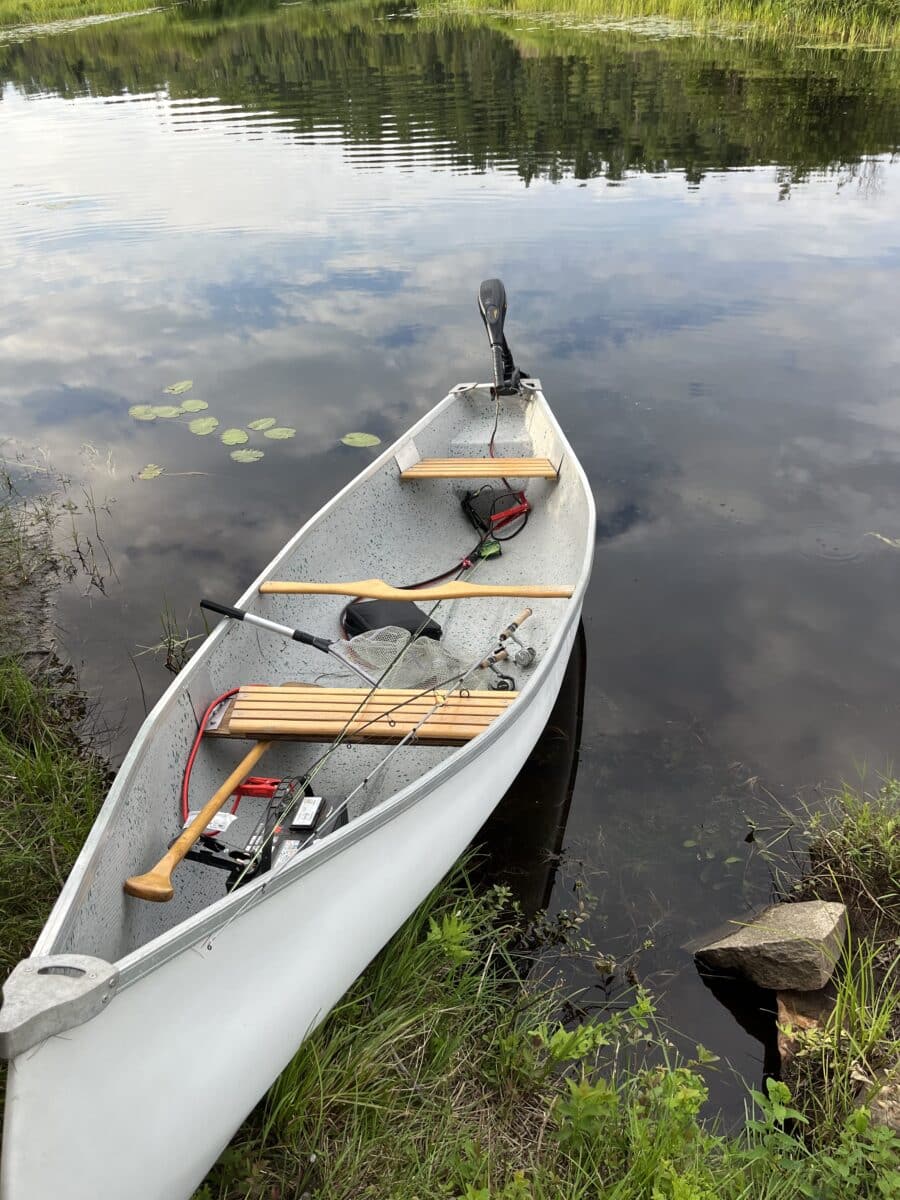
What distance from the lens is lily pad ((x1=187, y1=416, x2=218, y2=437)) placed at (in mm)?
7609

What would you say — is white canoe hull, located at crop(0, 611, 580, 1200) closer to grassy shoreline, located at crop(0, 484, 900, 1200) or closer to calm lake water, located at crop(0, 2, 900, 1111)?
grassy shoreline, located at crop(0, 484, 900, 1200)

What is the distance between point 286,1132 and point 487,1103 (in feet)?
2.13

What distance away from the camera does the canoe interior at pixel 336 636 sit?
2.63 meters

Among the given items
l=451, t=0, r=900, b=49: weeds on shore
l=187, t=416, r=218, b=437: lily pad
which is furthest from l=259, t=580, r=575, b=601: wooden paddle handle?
l=451, t=0, r=900, b=49: weeds on shore

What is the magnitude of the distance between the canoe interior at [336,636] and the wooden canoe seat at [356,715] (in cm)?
17

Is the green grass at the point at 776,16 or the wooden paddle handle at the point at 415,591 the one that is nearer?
the wooden paddle handle at the point at 415,591

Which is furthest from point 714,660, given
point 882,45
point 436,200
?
point 882,45

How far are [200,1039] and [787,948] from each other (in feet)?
6.89

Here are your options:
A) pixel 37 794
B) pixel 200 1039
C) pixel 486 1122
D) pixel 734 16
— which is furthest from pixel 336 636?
pixel 734 16

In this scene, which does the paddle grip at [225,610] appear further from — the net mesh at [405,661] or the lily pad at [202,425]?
the lily pad at [202,425]

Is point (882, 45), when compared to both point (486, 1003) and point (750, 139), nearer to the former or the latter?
point (750, 139)

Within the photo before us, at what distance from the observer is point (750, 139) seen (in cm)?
1547

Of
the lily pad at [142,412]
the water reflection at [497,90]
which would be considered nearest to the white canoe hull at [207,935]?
the lily pad at [142,412]

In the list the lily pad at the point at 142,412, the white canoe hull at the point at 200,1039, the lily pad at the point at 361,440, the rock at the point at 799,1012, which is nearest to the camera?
the white canoe hull at the point at 200,1039
